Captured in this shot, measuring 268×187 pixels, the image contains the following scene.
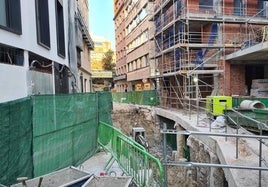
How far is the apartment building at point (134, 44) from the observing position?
32750 millimetres

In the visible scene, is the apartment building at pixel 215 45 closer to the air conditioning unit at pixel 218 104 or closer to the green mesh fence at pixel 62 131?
the air conditioning unit at pixel 218 104

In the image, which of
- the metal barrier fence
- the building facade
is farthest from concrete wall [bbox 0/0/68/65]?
the building facade

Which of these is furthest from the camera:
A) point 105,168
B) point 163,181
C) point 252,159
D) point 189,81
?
point 189,81

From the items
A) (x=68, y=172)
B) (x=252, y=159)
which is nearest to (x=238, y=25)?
(x=252, y=159)

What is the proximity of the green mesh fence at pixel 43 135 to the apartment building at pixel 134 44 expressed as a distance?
809 inches

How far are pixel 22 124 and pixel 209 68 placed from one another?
17021mm

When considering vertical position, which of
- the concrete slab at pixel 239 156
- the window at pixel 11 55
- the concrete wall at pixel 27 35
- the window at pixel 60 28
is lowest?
the concrete slab at pixel 239 156

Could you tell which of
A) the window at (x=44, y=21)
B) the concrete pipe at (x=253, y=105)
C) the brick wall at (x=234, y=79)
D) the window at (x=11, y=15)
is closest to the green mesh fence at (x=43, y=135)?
the window at (x=11, y=15)

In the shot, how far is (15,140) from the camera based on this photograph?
4.82 m

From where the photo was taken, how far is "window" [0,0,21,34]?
757 cm

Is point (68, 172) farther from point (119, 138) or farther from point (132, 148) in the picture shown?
point (119, 138)

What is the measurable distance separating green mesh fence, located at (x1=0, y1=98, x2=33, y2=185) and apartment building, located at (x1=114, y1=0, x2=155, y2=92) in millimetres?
23576

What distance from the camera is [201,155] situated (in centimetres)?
968

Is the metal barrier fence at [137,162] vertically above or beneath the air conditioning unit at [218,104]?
beneath
